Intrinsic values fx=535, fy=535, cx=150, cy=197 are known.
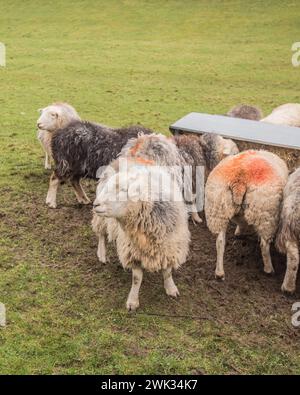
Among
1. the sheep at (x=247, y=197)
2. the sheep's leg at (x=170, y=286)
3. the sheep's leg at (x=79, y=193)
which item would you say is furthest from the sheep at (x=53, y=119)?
the sheep's leg at (x=170, y=286)

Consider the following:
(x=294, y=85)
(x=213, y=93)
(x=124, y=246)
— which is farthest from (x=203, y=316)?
(x=294, y=85)

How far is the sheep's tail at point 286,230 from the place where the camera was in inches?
190

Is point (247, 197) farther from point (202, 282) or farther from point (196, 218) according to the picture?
point (196, 218)

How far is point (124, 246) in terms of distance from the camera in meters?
4.82

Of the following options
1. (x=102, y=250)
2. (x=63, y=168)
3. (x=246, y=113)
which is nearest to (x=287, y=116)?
(x=246, y=113)

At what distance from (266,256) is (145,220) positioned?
55.7 inches

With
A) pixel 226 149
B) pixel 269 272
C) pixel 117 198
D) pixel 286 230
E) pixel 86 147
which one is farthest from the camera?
pixel 86 147

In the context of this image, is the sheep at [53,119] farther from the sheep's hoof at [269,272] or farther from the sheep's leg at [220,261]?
the sheep's hoof at [269,272]

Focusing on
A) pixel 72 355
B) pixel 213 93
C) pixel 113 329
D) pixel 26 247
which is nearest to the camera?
pixel 72 355

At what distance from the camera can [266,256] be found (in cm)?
533

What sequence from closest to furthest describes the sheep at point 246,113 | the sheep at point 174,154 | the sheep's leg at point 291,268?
the sheep's leg at point 291,268
the sheep at point 174,154
the sheep at point 246,113

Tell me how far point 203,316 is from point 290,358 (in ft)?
2.77

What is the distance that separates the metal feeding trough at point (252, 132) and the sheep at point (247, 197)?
934mm
